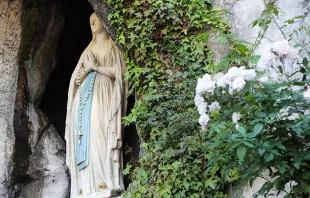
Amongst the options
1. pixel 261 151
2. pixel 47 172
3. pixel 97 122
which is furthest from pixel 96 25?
pixel 261 151

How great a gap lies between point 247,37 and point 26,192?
8.99ft

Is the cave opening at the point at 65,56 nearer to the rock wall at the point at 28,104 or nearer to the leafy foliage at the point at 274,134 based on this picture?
the rock wall at the point at 28,104

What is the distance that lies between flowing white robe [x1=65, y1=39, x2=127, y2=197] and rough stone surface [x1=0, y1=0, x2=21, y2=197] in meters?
0.78

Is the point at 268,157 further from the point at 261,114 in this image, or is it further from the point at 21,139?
the point at 21,139

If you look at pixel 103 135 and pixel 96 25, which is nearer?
pixel 103 135

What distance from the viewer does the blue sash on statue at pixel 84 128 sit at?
5285 mm

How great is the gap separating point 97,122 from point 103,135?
0.41 feet

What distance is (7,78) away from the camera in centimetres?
616

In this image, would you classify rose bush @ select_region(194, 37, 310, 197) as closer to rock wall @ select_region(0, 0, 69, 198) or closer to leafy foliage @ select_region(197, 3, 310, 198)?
leafy foliage @ select_region(197, 3, 310, 198)

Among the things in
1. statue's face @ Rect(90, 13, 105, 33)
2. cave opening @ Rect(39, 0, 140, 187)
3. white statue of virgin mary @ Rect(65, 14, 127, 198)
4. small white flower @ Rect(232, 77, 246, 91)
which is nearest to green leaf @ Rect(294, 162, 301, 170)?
small white flower @ Rect(232, 77, 246, 91)

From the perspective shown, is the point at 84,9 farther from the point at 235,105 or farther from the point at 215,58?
the point at 235,105

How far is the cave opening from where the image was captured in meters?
6.65

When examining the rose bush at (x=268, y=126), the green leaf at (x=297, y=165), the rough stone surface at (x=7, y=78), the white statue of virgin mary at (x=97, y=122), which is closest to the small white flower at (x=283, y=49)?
the rose bush at (x=268, y=126)

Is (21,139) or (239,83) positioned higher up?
(21,139)
